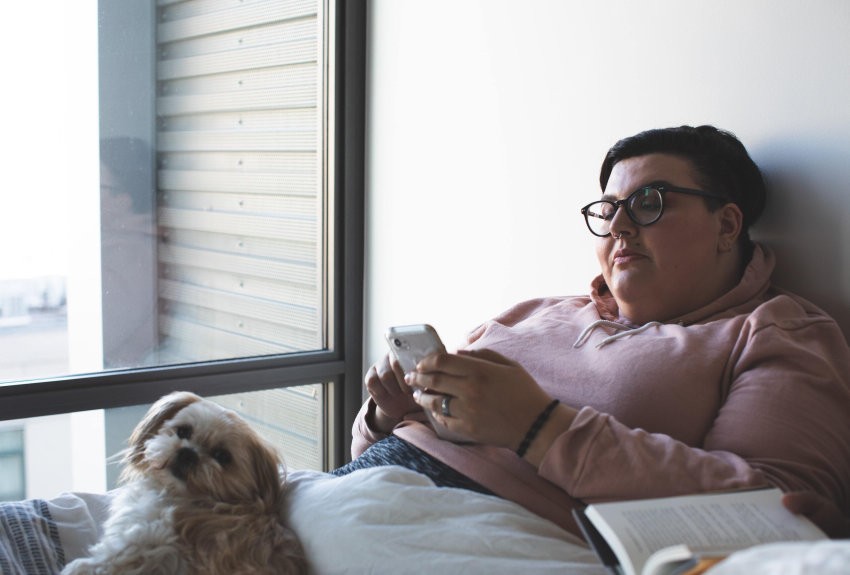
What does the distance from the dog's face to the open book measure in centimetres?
61

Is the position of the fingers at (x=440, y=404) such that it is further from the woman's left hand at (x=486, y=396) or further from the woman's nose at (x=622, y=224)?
the woman's nose at (x=622, y=224)

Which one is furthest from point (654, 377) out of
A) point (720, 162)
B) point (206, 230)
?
point (206, 230)

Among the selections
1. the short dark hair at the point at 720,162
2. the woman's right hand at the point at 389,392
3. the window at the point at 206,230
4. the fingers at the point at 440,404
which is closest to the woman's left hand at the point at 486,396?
the fingers at the point at 440,404

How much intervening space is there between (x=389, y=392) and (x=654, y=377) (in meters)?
0.52

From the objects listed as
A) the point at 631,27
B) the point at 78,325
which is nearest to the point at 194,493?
the point at 78,325

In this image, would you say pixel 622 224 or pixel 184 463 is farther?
pixel 622 224

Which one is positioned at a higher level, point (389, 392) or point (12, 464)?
point (389, 392)

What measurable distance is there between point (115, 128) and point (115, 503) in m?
1.18

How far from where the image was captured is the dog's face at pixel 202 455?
53.9 inches

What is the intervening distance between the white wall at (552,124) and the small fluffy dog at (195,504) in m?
0.88

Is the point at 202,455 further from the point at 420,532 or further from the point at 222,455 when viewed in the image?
the point at 420,532

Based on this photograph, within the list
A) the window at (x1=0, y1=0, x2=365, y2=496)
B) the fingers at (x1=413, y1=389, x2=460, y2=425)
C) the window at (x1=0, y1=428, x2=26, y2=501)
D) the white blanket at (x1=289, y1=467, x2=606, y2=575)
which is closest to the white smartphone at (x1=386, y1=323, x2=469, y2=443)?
the fingers at (x1=413, y1=389, x2=460, y2=425)

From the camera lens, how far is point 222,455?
1.40 metres

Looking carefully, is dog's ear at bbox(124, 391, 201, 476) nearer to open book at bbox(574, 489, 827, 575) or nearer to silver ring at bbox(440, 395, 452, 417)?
silver ring at bbox(440, 395, 452, 417)
